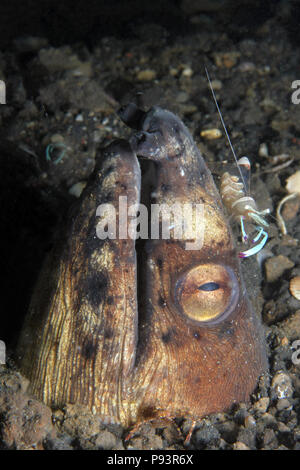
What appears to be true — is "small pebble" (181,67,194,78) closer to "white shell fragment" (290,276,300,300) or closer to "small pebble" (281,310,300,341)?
"white shell fragment" (290,276,300,300)

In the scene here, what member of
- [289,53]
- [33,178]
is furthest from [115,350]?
[289,53]

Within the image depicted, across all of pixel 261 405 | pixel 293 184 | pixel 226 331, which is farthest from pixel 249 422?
pixel 293 184

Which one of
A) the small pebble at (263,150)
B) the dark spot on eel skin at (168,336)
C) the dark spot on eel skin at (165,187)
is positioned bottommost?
the dark spot on eel skin at (168,336)

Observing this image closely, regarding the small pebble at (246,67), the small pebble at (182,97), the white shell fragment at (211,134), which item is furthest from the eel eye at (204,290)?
the small pebble at (246,67)

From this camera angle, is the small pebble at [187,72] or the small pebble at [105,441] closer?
the small pebble at [105,441]

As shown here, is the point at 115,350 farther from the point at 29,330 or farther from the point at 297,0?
the point at 297,0

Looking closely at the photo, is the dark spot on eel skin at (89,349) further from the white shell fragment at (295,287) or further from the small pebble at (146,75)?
the small pebble at (146,75)

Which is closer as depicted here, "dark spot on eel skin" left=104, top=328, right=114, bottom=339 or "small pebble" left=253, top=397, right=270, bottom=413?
"dark spot on eel skin" left=104, top=328, right=114, bottom=339

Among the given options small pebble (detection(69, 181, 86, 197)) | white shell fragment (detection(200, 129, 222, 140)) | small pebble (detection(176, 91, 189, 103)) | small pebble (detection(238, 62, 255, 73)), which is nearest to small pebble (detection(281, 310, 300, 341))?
white shell fragment (detection(200, 129, 222, 140))
